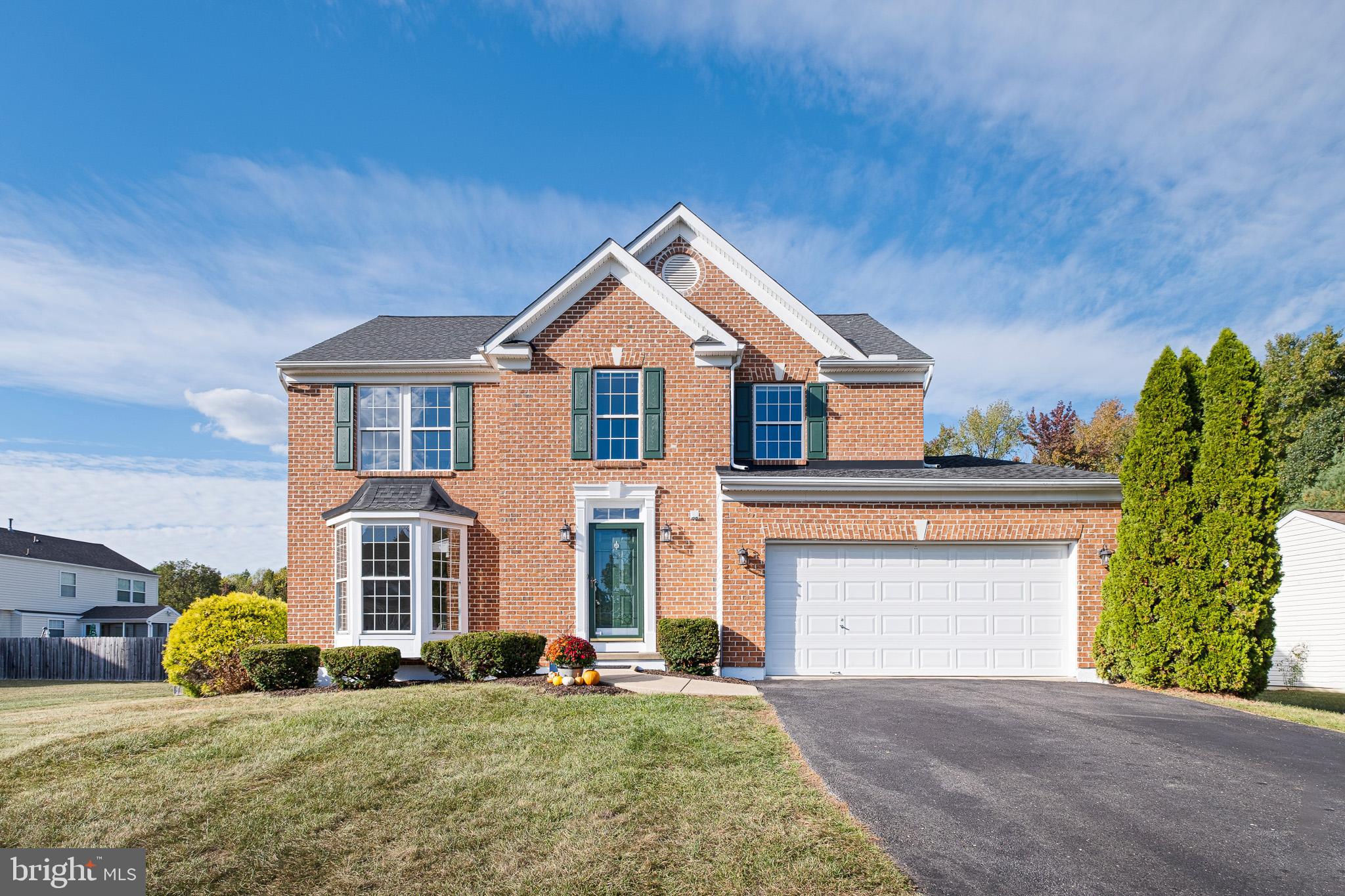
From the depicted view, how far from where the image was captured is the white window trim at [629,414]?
14734 mm

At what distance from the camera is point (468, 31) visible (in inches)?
525

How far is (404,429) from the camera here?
15406 millimetres

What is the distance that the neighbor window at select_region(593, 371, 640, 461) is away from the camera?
1479 cm

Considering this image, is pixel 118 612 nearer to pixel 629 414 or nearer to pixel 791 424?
pixel 629 414

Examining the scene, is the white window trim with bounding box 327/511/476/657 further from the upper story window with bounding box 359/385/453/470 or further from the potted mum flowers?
the potted mum flowers

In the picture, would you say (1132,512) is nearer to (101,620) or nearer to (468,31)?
(468,31)

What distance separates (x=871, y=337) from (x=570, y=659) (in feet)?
33.4

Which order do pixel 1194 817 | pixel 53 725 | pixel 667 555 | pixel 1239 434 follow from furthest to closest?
pixel 667 555 < pixel 1239 434 < pixel 53 725 < pixel 1194 817

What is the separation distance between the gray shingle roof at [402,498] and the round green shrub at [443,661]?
258 cm

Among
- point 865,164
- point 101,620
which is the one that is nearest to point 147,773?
point 865,164

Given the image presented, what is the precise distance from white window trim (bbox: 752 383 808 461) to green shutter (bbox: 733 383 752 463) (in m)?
0.08

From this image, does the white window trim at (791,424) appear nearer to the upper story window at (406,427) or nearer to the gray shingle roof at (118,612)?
the upper story window at (406,427)

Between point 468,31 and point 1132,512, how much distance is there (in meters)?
14.4

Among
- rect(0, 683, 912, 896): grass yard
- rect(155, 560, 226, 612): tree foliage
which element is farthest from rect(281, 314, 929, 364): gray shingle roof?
rect(155, 560, 226, 612): tree foliage
